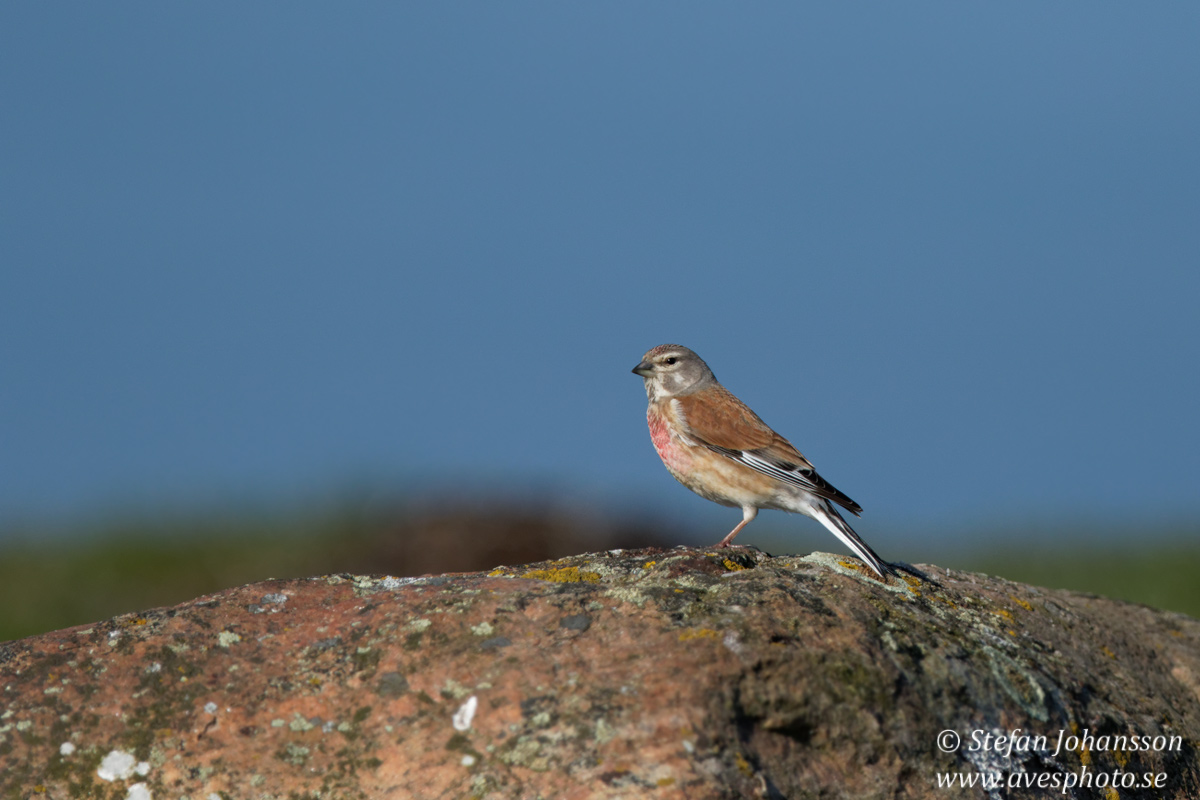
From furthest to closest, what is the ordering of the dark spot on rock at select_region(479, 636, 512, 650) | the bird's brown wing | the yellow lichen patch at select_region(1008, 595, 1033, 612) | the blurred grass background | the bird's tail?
the blurred grass background → the bird's brown wing → the yellow lichen patch at select_region(1008, 595, 1033, 612) → the bird's tail → the dark spot on rock at select_region(479, 636, 512, 650)

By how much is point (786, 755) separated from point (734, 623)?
17.8 inches

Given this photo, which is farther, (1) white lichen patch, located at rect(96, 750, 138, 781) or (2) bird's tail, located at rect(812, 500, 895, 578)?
(2) bird's tail, located at rect(812, 500, 895, 578)

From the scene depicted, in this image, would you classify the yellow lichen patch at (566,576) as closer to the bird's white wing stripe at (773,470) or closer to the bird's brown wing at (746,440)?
the bird's brown wing at (746,440)

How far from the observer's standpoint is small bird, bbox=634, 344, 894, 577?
589cm

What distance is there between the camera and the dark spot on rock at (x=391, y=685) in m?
3.51

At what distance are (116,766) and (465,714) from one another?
3.72 ft

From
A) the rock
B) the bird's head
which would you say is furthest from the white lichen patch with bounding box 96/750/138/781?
the bird's head

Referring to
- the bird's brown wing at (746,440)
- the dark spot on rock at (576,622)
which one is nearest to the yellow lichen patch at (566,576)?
the dark spot on rock at (576,622)

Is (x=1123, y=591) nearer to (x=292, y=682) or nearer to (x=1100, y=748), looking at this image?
(x=1100, y=748)

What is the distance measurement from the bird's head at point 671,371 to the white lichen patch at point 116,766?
4.41 meters

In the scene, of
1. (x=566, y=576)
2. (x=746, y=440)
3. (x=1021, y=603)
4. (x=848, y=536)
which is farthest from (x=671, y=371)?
(x=566, y=576)

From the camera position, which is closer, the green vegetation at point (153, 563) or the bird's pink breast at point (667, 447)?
the bird's pink breast at point (667, 447)

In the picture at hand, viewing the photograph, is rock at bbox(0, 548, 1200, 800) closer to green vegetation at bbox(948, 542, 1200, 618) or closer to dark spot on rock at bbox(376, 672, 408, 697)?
dark spot on rock at bbox(376, 672, 408, 697)

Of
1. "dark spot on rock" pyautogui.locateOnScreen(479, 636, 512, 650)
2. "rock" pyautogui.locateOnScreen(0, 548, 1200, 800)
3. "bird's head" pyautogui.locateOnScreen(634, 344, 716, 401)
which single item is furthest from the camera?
"bird's head" pyautogui.locateOnScreen(634, 344, 716, 401)
